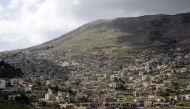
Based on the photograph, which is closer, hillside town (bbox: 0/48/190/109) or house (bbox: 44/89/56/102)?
house (bbox: 44/89/56/102)

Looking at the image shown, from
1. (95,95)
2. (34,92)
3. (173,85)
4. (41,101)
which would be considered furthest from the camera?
(173,85)

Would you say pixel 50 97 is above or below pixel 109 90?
below

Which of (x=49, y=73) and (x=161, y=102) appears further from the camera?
(x=49, y=73)

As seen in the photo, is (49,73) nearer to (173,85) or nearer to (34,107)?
(173,85)

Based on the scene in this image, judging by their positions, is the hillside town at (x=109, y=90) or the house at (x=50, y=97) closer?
the house at (x=50, y=97)

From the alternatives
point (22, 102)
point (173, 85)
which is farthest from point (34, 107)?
point (173, 85)

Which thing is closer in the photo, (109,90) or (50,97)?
(50,97)

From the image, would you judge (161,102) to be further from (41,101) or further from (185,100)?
(41,101)

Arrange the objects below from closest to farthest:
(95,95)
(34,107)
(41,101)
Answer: (34,107) → (41,101) → (95,95)

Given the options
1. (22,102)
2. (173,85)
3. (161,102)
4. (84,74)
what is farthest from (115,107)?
(84,74)
